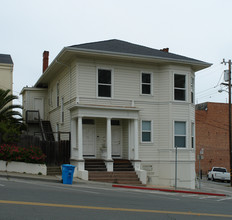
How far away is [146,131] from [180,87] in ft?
12.1

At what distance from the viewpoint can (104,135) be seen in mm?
24453

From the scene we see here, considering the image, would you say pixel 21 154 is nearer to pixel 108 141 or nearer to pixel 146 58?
pixel 108 141

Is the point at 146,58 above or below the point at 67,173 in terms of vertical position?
above

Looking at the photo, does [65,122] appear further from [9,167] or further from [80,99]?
[9,167]

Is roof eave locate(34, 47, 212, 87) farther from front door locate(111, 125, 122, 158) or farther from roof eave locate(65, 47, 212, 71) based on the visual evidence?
front door locate(111, 125, 122, 158)

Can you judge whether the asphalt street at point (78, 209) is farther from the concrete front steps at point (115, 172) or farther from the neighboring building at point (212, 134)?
the neighboring building at point (212, 134)

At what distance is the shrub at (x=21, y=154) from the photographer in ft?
68.4

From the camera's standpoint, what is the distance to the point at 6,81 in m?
33.8

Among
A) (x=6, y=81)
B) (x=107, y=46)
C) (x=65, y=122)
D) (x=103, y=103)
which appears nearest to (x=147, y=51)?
(x=107, y=46)

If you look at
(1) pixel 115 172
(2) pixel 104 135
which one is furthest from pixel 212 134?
(1) pixel 115 172

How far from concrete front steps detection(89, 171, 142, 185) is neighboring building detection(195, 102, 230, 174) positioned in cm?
2630

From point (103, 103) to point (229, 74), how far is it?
1433cm

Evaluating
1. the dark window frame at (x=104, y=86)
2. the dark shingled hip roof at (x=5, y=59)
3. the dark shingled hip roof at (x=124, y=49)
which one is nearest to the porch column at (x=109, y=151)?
the dark window frame at (x=104, y=86)

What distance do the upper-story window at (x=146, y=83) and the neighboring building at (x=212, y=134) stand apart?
2386cm
